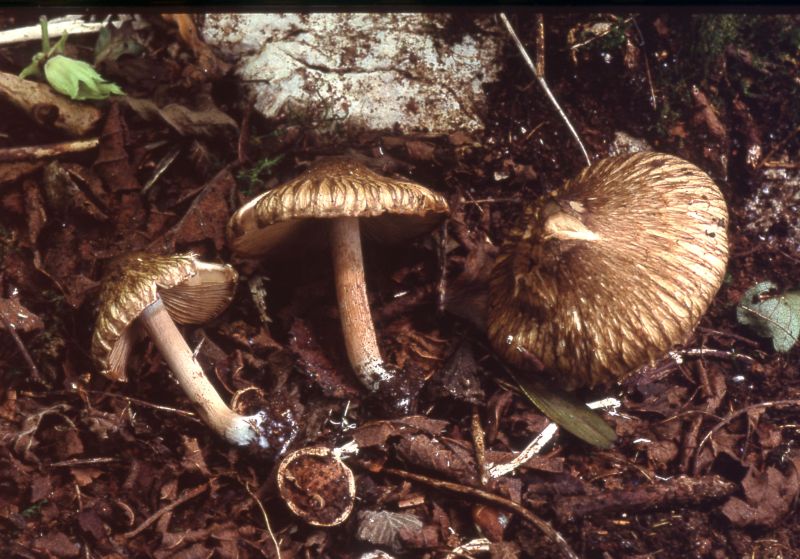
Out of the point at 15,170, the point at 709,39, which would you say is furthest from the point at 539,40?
the point at 15,170

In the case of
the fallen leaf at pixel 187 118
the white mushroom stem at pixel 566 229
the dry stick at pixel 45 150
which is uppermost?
the fallen leaf at pixel 187 118

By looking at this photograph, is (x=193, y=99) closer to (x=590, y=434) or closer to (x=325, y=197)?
(x=325, y=197)

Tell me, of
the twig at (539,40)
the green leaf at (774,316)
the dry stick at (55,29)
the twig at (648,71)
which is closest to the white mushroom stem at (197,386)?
the dry stick at (55,29)

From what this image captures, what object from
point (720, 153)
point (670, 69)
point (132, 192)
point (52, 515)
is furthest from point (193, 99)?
point (720, 153)

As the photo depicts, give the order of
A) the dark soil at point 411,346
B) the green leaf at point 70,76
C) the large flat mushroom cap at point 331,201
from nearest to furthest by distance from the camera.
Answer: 1. the large flat mushroom cap at point 331,201
2. the dark soil at point 411,346
3. the green leaf at point 70,76

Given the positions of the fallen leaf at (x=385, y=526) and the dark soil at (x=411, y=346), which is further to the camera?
the dark soil at (x=411, y=346)

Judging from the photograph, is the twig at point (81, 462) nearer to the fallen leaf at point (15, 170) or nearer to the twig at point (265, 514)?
the twig at point (265, 514)
